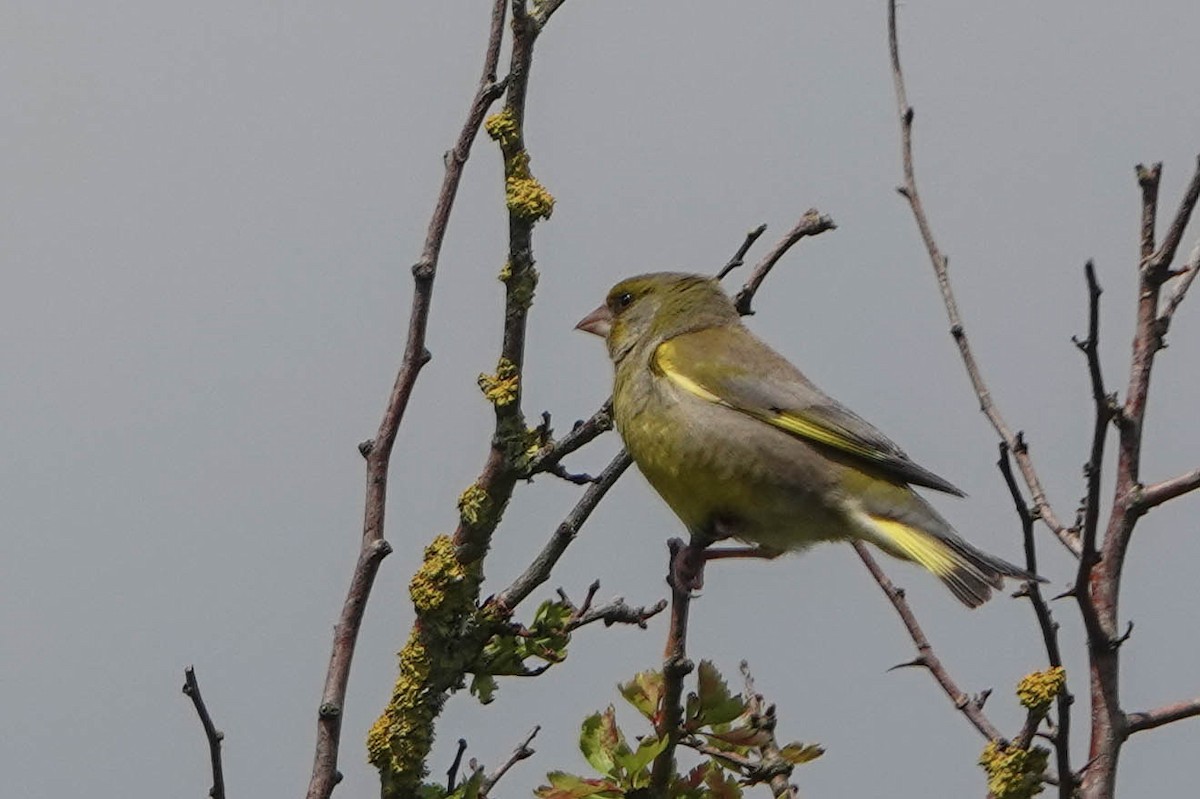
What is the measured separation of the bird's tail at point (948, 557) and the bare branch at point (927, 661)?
0.41 m

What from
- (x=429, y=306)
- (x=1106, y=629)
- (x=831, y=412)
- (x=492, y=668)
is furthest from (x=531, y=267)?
(x=831, y=412)

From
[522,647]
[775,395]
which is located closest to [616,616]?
[522,647]

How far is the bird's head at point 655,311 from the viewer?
21.1 ft

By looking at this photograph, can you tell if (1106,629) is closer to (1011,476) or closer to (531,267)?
(1011,476)

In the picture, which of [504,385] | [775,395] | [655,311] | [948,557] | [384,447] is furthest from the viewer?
[655,311]

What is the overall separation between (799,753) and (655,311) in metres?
3.01

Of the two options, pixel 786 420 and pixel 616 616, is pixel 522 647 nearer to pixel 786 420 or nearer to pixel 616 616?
pixel 616 616

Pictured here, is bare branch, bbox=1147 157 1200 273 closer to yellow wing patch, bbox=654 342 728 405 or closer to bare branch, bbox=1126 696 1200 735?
bare branch, bbox=1126 696 1200 735

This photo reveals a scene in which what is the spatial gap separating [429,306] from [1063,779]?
59.5 inches

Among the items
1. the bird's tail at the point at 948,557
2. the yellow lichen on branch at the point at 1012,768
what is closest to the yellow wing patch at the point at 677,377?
the bird's tail at the point at 948,557

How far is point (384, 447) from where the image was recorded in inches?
135

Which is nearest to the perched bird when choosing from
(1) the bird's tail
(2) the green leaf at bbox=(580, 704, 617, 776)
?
(1) the bird's tail

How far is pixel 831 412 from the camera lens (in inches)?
229

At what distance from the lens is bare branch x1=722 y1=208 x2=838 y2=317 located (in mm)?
4449
